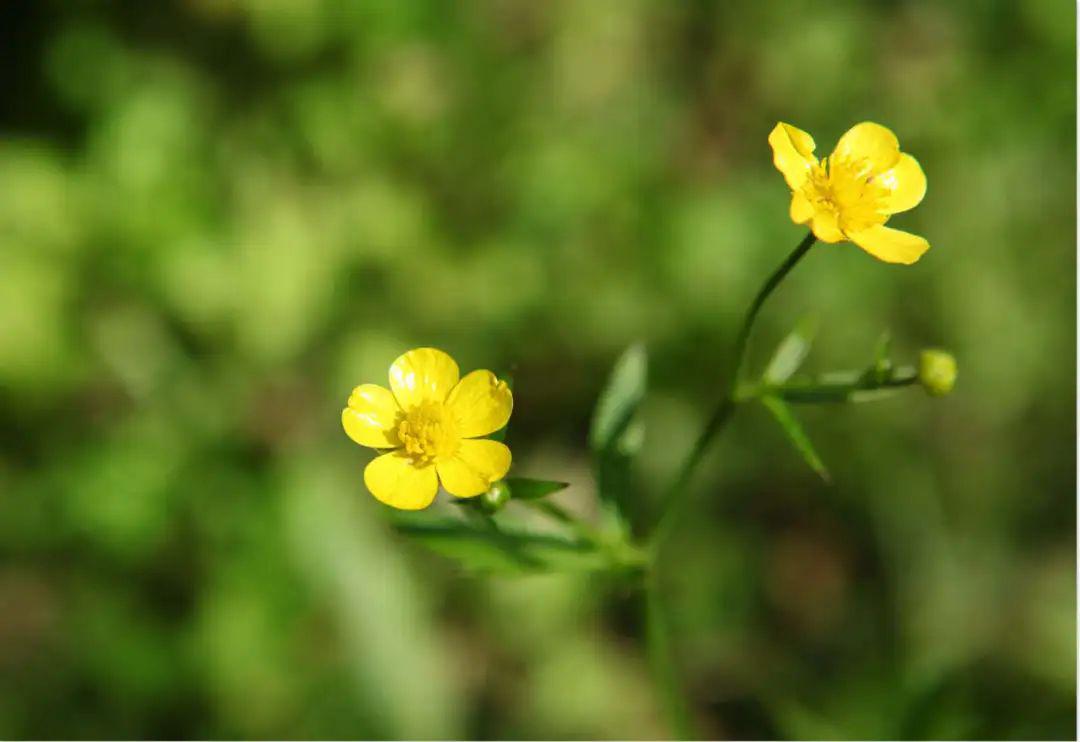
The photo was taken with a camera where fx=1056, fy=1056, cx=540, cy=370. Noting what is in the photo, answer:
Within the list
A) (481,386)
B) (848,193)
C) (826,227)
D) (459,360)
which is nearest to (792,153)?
(848,193)

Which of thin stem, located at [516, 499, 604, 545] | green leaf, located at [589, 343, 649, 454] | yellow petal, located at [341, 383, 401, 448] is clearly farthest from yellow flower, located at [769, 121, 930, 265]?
yellow petal, located at [341, 383, 401, 448]

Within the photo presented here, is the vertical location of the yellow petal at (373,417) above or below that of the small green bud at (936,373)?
above

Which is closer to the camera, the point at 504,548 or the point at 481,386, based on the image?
the point at 481,386

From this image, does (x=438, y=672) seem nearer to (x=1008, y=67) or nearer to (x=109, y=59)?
(x=109, y=59)

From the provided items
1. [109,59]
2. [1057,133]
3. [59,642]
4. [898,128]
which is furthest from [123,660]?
[1057,133]

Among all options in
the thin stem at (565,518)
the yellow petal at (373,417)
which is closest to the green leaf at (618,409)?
the thin stem at (565,518)

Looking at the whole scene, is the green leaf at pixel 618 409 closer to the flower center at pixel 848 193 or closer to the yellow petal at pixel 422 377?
the yellow petal at pixel 422 377

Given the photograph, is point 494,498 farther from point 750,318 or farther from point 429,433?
point 750,318
